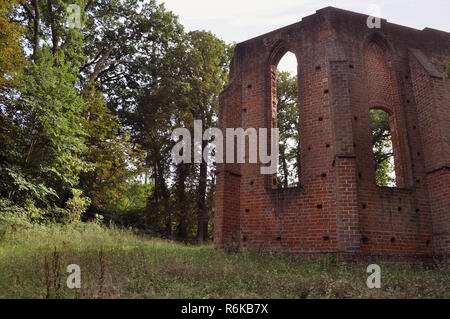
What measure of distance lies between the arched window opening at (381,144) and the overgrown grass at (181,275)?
42.7 feet

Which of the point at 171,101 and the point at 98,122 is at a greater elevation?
the point at 171,101

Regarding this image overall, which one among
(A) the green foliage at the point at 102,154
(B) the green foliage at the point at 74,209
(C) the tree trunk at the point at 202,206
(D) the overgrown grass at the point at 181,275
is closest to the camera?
(D) the overgrown grass at the point at 181,275

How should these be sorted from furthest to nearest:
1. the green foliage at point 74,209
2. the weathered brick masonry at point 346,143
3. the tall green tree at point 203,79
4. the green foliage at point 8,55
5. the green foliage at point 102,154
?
the tall green tree at point 203,79, the green foliage at point 102,154, the green foliage at point 74,209, the green foliage at point 8,55, the weathered brick masonry at point 346,143

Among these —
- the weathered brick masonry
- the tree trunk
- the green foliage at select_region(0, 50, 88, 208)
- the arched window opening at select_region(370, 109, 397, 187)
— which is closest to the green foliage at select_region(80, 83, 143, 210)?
the green foliage at select_region(0, 50, 88, 208)

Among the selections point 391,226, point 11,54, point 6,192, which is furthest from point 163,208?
point 391,226

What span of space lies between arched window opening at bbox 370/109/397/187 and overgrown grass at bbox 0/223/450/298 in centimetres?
1301

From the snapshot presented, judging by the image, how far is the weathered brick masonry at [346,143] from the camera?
9133 mm

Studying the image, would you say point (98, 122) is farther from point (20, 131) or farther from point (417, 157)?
point (417, 157)

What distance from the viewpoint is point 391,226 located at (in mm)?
9289

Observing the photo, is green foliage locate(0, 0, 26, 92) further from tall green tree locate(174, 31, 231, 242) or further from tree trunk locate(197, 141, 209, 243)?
tree trunk locate(197, 141, 209, 243)

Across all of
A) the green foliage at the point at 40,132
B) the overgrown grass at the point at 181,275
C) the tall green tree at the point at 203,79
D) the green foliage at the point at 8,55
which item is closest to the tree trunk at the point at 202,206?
the tall green tree at the point at 203,79

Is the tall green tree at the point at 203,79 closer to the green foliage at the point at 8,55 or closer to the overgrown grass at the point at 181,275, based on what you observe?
the green foliage at the point at 8,55

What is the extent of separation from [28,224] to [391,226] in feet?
35.1

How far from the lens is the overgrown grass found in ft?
18.8
